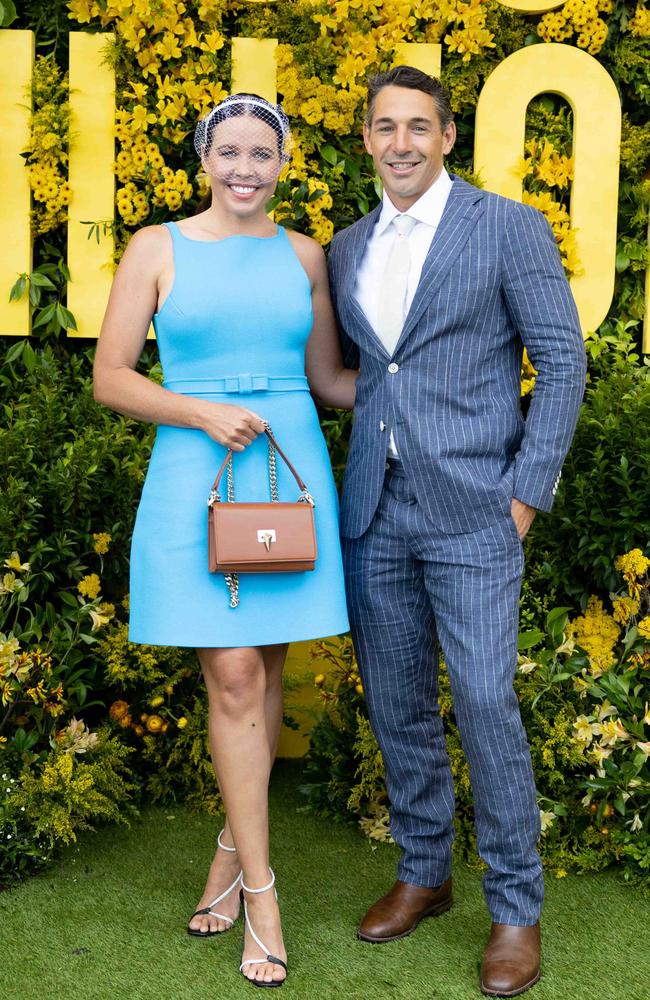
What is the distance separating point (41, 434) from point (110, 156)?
3.96ft

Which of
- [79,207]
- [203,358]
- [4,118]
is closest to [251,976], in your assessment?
[203,358]

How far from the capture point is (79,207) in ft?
14.2

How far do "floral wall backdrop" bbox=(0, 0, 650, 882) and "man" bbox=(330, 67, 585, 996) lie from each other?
74 centimetres

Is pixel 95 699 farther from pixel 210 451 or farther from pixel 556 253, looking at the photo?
pixel 556 253

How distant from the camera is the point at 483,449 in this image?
8.85ft

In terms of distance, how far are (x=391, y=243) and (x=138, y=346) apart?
0.70 m

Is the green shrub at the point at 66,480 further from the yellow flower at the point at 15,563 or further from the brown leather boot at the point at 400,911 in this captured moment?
the brown leather boot at the point at 400,911

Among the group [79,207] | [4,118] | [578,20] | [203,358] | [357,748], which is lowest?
[357,748]

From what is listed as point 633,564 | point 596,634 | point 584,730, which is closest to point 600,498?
point 633,564

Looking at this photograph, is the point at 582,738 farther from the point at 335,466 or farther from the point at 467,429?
the point at 335,466

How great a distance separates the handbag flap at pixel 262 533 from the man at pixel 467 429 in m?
0.24

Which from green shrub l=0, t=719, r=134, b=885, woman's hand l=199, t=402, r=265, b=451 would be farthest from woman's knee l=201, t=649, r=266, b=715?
green shrub l=0, t=719, r=134, b=885

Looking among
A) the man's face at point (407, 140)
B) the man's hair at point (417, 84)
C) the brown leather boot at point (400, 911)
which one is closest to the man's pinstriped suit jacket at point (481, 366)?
the man's face at point (407, 140)

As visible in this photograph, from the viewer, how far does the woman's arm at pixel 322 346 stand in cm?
294
